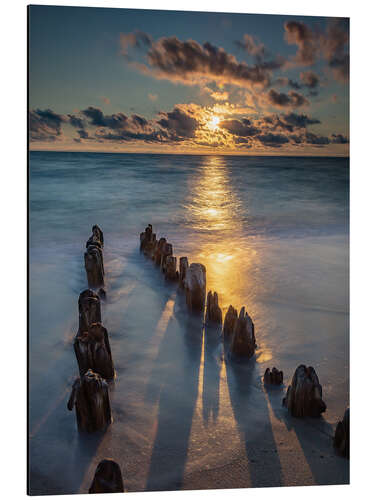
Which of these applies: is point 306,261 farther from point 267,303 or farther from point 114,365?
point 114,365

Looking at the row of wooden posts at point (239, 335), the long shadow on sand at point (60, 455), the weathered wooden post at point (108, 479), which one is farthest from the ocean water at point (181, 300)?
the weathered wooden post at point (108, 479)

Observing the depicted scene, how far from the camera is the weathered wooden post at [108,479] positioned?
2.28 metres

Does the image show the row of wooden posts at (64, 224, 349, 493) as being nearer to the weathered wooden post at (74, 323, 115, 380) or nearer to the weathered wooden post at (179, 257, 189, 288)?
the weathered wooden post at (74, 323, 115, 380)

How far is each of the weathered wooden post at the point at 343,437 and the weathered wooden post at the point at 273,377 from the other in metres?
0.55

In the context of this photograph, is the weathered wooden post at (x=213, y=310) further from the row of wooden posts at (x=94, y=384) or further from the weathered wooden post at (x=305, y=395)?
the weathered wooden post at (x=305, y=395)

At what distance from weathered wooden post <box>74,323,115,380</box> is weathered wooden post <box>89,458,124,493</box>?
35.2 inches

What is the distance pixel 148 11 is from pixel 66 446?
3235mm

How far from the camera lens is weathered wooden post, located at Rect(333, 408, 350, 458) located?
9.16 feet

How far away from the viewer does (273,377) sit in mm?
3281

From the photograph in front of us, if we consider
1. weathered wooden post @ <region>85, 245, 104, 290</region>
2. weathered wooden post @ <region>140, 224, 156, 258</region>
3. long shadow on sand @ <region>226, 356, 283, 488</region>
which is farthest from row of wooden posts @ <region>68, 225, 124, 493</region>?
weathered wooden post @ <region>140, 224, 156, 258</region>

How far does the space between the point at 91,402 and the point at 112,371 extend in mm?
561

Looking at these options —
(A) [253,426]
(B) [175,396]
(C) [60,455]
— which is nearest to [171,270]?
(B) [175,396]

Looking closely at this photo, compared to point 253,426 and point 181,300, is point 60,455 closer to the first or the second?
point 253,426

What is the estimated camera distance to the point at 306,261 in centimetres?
489
